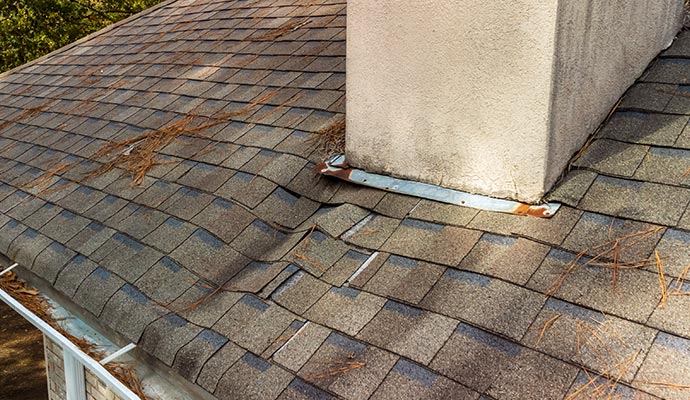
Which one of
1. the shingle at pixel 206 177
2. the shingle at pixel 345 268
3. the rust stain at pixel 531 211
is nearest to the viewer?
the rust stain at pixel 531 211

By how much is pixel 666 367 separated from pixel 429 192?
4.08ft

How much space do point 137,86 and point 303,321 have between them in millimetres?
4034

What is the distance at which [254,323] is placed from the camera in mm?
2404

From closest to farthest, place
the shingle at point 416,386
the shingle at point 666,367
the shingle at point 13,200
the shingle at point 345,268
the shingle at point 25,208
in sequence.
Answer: the shingle at point 666,367 → the shingle at point 416,386 → the shingle at point 345,268 → the shingle at point 25,208 → the shingle at point 13,200

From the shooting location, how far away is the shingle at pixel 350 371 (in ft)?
6.39

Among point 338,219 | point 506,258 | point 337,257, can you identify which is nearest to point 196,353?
point 337,257

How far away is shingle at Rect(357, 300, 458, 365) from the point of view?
1990mm

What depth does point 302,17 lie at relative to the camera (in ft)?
18.4

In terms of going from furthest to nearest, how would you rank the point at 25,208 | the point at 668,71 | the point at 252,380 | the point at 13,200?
the point at 13,200
the point at 25,208
the point at 668,71
the point at 252,380

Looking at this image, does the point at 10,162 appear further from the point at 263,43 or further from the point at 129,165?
the point at 263,43

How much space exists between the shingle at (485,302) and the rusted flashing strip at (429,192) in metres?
0.38

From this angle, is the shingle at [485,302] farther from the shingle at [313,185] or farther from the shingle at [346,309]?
the shingle at [313,185]

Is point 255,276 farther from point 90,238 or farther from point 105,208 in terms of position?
point 105,208

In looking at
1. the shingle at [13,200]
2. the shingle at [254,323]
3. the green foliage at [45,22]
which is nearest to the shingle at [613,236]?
the shingle at [254,323]
